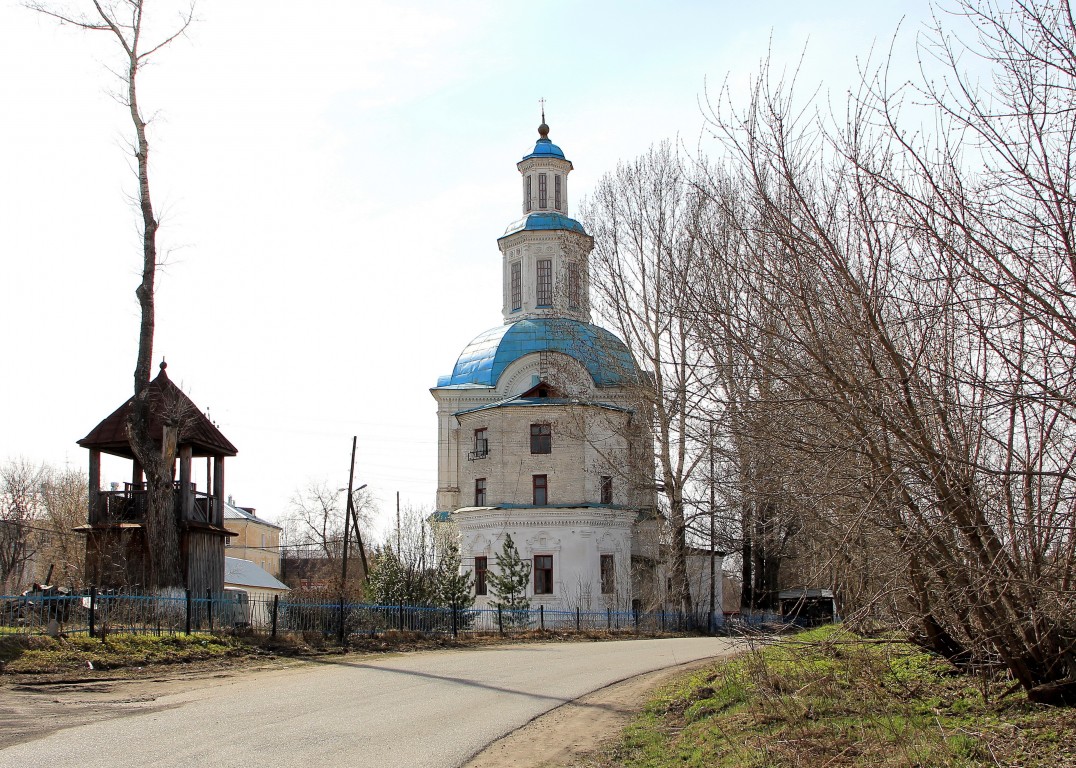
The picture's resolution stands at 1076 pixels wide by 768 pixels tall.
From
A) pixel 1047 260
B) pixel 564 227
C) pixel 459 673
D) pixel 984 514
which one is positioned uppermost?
pixel 564 227

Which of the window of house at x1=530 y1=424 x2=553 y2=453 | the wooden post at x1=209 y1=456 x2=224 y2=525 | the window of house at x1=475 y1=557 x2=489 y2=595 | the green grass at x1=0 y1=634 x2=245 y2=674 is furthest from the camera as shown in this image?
the window of house at x1=530 y1=424 x2=553 y2=453

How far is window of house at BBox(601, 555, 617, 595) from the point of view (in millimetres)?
35031

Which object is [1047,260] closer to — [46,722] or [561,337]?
[46,722]

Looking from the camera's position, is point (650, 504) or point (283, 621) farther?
point (650, 504)

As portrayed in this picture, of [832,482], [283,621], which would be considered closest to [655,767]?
[832,482]

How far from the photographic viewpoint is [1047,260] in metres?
5.98

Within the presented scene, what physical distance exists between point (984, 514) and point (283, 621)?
1611 cm

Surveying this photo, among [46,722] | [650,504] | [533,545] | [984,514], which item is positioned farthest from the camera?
[533,545]

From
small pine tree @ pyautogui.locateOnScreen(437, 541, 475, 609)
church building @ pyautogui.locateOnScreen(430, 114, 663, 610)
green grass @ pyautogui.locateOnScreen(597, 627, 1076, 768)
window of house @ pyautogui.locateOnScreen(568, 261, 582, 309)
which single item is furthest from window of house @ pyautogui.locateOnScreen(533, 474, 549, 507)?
green grass @ pyautogui.locateOnScreen(597, 627, 1076, 768)

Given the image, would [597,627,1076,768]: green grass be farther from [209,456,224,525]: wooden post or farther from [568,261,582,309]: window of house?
[568,261,582,309]: window of house

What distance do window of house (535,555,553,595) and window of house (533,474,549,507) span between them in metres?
2.22

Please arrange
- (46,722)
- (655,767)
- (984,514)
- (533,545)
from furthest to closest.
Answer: (533,545)
(46,722)
(655,767)
(984,514)

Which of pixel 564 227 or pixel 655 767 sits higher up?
pixel 564 227

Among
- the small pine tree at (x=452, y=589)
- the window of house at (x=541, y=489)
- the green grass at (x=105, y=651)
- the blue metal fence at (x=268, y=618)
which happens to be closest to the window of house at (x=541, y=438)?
the window of house at (x=541, y=489)
